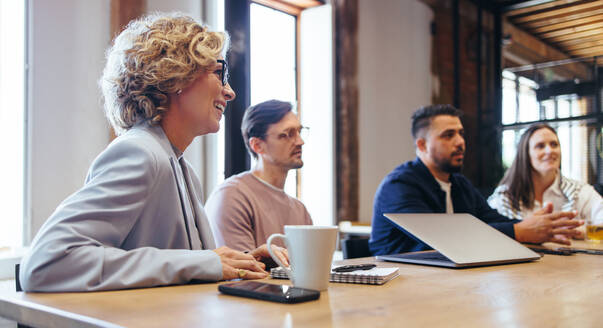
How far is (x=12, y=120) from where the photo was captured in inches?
97.2

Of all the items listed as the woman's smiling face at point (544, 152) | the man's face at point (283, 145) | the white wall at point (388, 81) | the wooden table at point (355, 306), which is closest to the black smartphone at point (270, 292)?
the wooden table at point (355, 306)

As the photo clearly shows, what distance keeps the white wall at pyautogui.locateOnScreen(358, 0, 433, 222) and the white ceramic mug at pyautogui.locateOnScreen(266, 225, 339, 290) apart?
3.68 metres

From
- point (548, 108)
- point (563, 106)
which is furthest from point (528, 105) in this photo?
point (563, 106)

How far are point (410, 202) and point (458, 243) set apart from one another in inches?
34.3

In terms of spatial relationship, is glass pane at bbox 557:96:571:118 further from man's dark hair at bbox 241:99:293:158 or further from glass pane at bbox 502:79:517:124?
man's dark hair at bbox 241:99:293:158

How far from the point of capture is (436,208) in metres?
2.37

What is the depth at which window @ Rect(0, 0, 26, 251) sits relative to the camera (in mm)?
2451

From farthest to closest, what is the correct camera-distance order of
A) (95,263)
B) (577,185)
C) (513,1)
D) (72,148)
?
(513,1)
(577,185)
(72,148)
(95,263)

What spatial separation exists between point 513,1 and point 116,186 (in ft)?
20.6

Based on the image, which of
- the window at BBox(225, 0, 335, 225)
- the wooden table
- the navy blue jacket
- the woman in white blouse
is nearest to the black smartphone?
the wooden table

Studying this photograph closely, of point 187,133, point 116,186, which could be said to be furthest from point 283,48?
point 116,186

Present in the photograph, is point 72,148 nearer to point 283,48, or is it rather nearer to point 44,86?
point 44,86

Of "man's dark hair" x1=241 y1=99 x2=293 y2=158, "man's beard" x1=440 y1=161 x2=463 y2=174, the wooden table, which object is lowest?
the wooden table

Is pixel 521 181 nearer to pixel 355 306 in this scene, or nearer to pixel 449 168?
pixel 449 168
